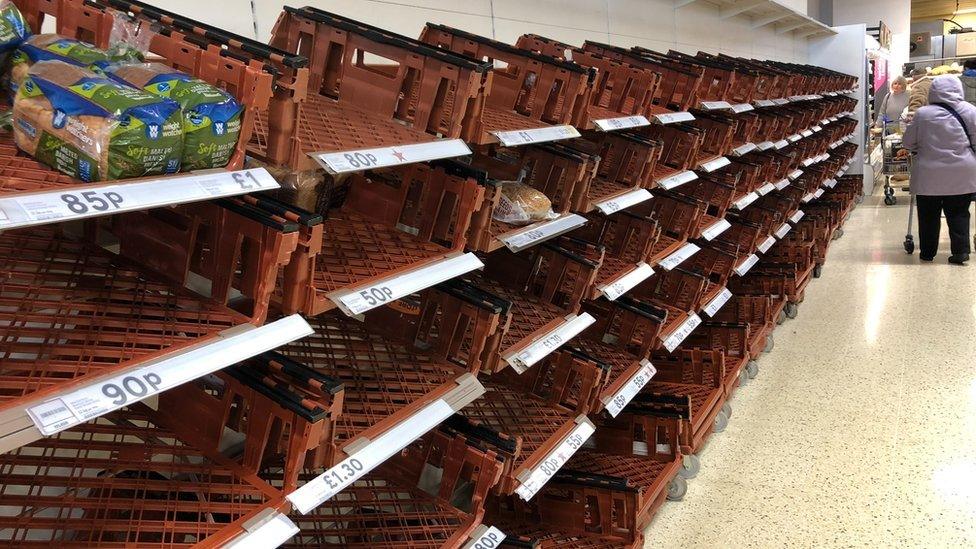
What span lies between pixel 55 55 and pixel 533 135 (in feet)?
3.88

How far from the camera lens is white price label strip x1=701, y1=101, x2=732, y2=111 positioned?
3533 millimetres

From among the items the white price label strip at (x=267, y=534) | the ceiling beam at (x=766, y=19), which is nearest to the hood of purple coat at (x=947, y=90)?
the ceiling beam at (x=766, y=19)

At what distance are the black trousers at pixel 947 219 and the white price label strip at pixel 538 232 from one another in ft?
18.7

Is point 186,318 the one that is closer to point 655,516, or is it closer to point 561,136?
point 561,136

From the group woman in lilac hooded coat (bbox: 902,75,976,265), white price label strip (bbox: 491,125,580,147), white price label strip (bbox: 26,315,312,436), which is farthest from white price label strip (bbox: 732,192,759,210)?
white price label strip (bbox: 26,315,312,436)

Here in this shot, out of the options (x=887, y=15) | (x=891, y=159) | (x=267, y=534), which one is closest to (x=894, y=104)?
(x=891, y=159)

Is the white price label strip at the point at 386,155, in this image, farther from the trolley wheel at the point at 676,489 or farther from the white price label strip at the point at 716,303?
the white price label strip at the point at 716,303

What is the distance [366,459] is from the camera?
159 centimetres

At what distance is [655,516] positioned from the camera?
3170mm

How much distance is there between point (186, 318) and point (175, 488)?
36cm

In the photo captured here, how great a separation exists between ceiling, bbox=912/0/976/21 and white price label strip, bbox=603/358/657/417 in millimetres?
19355

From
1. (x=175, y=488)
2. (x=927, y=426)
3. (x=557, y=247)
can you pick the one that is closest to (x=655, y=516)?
(x=557, y=247)

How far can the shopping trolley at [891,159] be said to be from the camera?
8898 mm

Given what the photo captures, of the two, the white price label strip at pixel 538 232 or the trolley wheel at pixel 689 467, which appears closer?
the white price label strip at pixel 538 232
